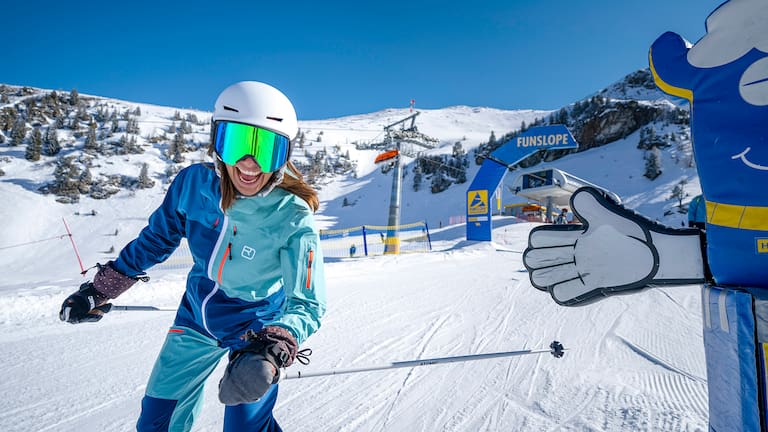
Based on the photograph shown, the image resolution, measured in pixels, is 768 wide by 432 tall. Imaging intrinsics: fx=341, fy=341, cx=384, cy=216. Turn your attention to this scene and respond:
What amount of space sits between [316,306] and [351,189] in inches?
1806

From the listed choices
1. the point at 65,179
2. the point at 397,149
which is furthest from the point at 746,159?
the point at 65,179

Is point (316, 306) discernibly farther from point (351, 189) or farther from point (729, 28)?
point (351, 189)

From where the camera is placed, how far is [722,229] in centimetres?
110

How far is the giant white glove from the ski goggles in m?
1.22

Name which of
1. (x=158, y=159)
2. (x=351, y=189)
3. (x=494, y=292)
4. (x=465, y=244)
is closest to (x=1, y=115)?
(x=158, y=159)

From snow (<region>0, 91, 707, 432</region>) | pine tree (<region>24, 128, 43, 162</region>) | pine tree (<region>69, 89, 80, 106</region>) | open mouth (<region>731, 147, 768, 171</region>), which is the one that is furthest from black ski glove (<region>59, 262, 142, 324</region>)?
pine tree (<region>69, 89, 80, 106</region>)

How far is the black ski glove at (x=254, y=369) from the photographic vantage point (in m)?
0.98

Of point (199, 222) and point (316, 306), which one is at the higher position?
point (199, 222)

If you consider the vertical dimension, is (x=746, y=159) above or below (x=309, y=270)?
above

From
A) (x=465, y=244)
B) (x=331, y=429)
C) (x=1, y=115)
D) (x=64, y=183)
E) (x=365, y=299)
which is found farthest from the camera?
(x=1, y=115)

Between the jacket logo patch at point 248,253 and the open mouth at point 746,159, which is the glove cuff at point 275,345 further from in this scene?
the open mouth at point 746,159

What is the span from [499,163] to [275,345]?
15910 millimetres

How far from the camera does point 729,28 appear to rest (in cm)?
111

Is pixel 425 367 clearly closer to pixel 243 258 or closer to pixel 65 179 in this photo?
pixel 243 258
